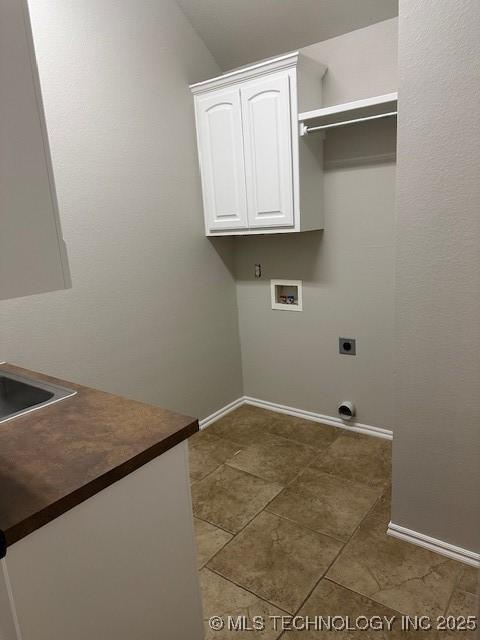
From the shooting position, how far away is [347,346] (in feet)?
9.71

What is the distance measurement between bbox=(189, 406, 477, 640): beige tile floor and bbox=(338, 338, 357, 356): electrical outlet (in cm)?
55

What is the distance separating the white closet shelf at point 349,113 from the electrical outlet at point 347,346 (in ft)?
4.25

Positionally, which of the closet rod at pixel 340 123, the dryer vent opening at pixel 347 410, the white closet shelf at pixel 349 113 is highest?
the white closet shelf at pixel 349 113

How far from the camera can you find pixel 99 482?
1.03 meters

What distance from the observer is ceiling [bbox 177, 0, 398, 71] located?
7.81 feet

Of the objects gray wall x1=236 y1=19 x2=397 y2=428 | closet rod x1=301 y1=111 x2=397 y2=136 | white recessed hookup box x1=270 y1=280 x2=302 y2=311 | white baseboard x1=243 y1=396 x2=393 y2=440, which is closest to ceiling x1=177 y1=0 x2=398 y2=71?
gray wall x1=236 y1=19 x2=397 y2=428

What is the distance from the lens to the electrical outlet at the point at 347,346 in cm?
293

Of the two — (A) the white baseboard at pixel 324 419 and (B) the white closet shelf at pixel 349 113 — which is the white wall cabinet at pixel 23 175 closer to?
(B) the white closet shelf at pixel 349 113

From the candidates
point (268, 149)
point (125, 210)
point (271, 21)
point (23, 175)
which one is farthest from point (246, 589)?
point (271, 21)

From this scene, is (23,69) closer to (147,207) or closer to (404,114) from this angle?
(404,114)

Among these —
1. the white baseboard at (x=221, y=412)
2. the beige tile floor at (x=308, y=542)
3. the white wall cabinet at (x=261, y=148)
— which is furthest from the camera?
the white baseboard at (x=221, y=412)

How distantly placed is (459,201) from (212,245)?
1.82 m

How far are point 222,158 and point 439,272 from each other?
5.43 feet

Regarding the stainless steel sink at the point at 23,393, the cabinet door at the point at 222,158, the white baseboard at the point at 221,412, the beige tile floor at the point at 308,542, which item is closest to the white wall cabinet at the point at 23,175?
the stainless steel sink at the point at 23,393
